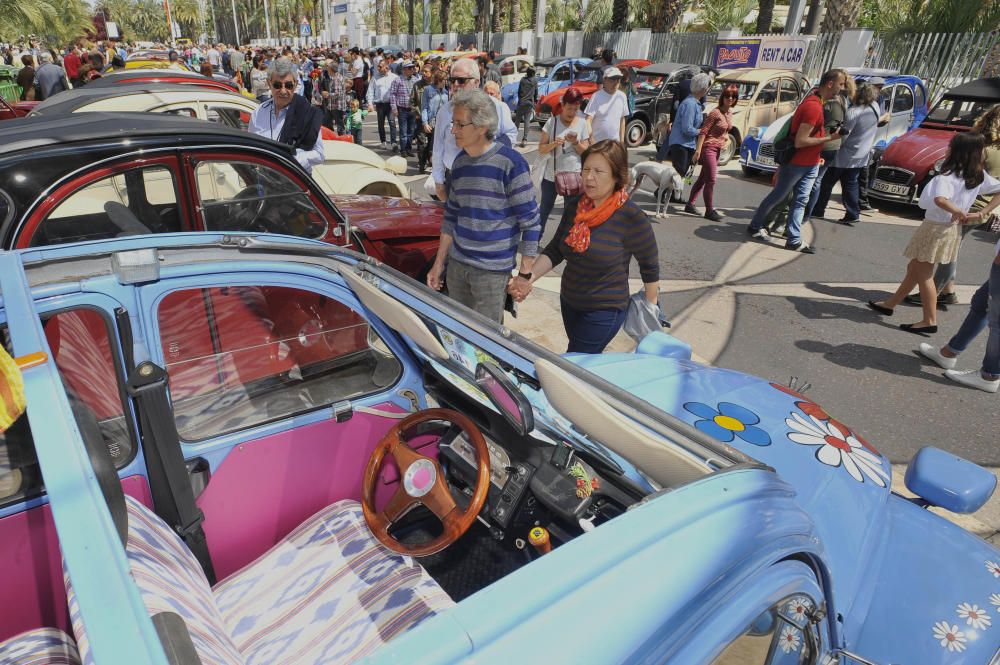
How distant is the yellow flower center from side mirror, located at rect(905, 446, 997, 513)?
0.62m

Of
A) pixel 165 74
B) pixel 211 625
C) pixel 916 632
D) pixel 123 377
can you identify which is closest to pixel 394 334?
pixel 123 377

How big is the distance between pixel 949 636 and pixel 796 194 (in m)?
6.07

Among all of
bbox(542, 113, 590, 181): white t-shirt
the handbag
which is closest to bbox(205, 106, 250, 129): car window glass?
bbox(542, 113, 590, 181): white t-shirt

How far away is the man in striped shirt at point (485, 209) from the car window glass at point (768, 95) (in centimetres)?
1019

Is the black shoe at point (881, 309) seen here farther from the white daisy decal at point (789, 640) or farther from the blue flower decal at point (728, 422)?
the white daisy decal at point (789, 640)

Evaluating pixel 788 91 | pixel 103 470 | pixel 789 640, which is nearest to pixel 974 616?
pixel 789 640

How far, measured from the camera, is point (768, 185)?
10.2m

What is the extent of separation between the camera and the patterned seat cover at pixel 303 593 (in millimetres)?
1697

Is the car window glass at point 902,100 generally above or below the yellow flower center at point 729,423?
above

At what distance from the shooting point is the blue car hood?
1.85 metres

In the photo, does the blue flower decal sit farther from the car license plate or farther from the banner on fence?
the banner on fence

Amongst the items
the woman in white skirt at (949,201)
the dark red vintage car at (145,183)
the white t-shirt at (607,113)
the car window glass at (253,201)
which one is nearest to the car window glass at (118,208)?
the dark red vintage car at (145,183)

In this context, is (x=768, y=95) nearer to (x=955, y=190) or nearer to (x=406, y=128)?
(x=406, y=128)

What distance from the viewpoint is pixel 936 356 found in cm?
471
